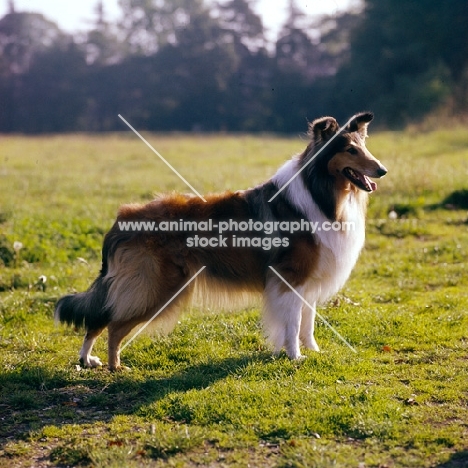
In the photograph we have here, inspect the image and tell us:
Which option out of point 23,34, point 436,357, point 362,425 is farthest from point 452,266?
point 23,34

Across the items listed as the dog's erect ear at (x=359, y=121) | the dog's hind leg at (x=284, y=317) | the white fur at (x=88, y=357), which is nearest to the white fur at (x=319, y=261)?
the dog's hind leg at (x=284, y=317)

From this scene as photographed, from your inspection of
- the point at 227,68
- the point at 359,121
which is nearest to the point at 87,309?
the point at 359,121

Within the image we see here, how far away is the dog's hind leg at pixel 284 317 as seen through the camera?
603cm

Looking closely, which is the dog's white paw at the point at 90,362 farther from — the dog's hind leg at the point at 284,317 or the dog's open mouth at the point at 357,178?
the dog's open mouth at the point at 357,178

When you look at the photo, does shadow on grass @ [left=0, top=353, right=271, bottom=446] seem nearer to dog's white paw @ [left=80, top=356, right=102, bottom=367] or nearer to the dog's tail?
dog's white paw @ [left=80, top=356, right=102, bottom=367]

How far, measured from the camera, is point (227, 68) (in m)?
34.2

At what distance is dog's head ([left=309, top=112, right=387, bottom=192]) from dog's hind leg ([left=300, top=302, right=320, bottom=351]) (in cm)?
128

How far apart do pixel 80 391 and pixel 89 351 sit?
0.64 metres

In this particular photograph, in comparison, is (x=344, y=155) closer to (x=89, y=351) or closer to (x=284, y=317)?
(x=284, y=317)

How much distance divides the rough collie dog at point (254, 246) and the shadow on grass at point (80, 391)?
339mm

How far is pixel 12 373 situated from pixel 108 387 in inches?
37.0

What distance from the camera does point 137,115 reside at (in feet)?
122

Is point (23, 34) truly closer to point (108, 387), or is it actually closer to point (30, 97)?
point (30, 97)

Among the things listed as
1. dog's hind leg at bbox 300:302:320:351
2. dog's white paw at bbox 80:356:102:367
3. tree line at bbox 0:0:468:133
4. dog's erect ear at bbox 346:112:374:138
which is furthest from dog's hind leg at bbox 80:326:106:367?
tree line at bbox 0:0:468:133
